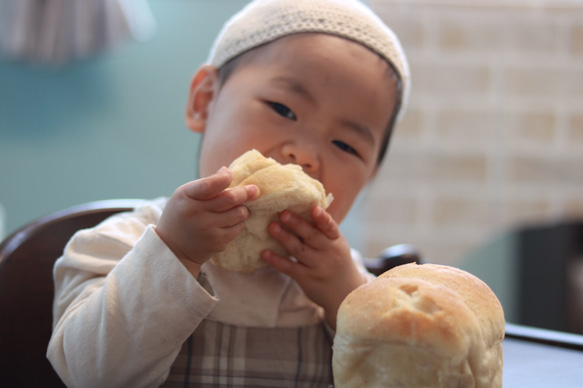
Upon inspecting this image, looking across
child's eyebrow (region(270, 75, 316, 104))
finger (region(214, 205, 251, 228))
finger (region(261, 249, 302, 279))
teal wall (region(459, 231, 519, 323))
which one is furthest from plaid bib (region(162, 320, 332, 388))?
teal wall (region(459, 231, 519, 323))

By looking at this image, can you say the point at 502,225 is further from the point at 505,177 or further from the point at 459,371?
the point at 459,371

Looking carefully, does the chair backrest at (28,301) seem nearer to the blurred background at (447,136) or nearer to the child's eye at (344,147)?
the child's eye at (344,147)

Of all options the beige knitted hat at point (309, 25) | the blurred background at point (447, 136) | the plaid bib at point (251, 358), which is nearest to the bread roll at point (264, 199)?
the plaid bib at point (251, 358)

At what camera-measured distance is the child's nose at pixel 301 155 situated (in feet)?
2.54

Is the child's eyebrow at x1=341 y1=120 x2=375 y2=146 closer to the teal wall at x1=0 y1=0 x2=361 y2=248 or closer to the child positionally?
the child

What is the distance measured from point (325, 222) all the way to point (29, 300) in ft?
1.52

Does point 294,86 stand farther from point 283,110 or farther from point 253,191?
point 253,191

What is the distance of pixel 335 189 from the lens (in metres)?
0.84

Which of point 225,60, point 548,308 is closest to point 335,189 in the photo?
point 225,60

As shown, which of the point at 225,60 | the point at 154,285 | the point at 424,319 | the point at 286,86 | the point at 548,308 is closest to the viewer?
the point at 424,319

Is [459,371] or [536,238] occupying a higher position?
[459,371]

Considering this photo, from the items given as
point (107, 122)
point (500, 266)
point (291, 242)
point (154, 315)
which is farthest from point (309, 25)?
point (500, 266)

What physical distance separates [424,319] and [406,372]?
5cm

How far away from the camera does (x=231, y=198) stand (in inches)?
23.0
